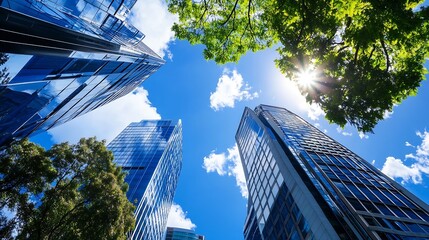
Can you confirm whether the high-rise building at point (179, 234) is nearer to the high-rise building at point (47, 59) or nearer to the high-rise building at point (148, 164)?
the high-rise building at point (148, 164)

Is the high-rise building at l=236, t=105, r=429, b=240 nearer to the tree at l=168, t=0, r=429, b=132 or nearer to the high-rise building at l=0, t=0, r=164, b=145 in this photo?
the tree at l=168, t=0, r=429, b=132

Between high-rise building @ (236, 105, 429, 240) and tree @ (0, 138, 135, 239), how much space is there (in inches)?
753

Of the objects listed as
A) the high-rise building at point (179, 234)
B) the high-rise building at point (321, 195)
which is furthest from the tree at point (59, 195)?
the high-rise building at point (179, 234)

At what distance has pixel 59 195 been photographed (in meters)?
11.9

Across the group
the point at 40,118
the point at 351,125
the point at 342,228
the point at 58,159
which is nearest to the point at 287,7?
the point at 351,125

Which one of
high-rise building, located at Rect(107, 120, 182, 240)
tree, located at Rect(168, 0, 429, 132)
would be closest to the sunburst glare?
tree, located at Rect(168, 0, 429, 132)

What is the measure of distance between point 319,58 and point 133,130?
79.3 meters

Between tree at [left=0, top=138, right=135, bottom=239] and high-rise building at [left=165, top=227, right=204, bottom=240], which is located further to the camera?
high-rise building at [left=165, top=227, right=204, bottom=240]

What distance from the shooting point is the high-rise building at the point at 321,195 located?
24.1m

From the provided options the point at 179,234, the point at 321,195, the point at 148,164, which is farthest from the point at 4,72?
the point at 179,234

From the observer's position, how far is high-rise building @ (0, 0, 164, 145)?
7.89m

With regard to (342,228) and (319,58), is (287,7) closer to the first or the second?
(319,58)

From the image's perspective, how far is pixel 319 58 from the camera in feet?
31.2

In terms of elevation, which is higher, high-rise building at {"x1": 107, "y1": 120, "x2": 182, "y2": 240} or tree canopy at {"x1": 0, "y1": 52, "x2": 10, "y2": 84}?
high-rise building at {"x1": 107, "y1": 120, "x2": 182, "y2": 240}
